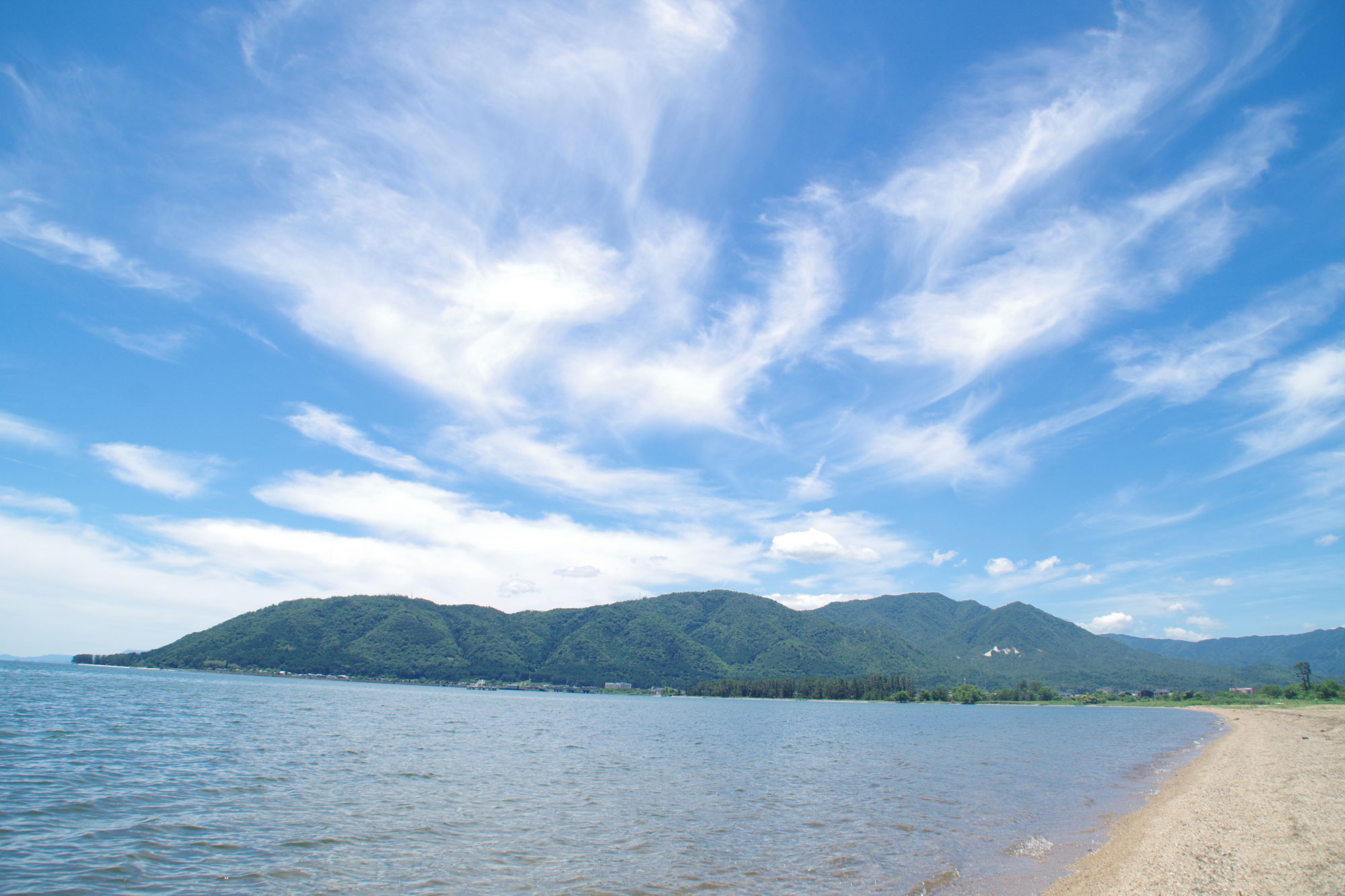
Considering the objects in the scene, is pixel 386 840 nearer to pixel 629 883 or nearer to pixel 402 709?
pixel 629 883

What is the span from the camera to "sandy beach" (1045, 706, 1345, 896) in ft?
48.2

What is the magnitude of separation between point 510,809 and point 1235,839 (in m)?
25.4

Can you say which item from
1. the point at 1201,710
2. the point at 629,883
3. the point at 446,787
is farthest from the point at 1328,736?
the point at 1201,710

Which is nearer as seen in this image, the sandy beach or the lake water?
the sandy beach

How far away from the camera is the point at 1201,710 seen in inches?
5571

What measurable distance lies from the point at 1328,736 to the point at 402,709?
10134cm

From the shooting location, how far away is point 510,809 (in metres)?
26.7

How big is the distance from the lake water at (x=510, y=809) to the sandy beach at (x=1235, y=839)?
1.89 m

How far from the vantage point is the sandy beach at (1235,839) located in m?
14.7

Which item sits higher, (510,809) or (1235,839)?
(1235,839)

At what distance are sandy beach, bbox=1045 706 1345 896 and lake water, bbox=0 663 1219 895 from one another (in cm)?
189

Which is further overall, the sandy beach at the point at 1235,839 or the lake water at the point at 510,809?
the lake water at the point at 510,809

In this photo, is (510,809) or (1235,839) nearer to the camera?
(1235,839)

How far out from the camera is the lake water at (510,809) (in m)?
17.5
